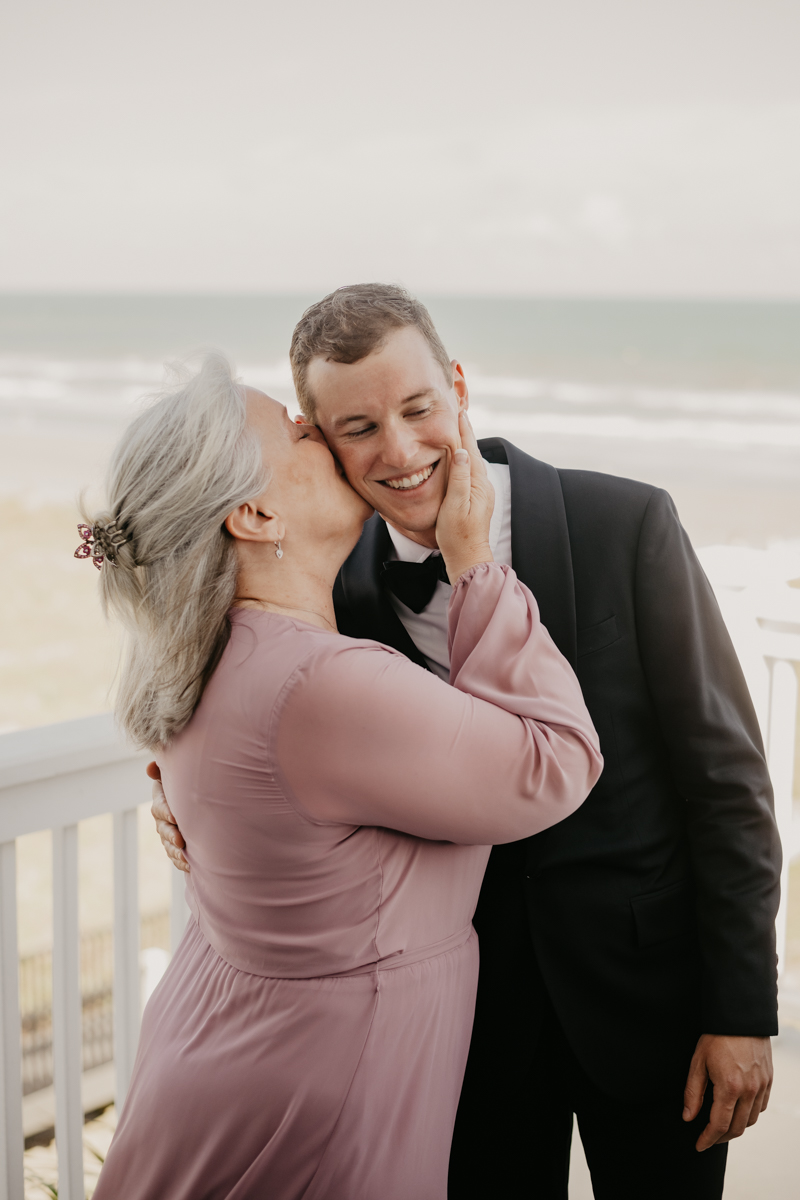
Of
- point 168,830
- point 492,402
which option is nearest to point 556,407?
point 492,402

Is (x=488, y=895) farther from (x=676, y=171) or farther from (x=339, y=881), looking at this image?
(x=676, y=171)

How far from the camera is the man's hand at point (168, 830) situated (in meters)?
1.73

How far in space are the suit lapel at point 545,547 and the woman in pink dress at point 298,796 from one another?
0.12 metres

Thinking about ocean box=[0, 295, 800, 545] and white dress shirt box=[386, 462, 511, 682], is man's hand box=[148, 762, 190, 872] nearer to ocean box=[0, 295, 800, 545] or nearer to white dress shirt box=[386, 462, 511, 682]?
white dress shirt box=[386, 462, 511, 682]

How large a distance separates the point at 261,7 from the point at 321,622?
38.8m

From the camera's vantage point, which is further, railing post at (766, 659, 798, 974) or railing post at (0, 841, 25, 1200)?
railing post at (766, 659, 798, 974)

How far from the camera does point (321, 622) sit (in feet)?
4.99

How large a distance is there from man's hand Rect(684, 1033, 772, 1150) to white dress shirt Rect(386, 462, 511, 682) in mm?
780

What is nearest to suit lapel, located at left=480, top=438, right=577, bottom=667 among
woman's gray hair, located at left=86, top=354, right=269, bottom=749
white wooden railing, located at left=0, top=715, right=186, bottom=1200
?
woman's gray hair, located at left=86, top=354, right=269, bottom=749

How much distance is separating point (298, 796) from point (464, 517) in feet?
1.71

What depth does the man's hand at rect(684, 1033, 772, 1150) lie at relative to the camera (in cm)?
161

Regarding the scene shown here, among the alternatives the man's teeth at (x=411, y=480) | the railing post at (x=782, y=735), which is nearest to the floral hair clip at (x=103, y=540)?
the man's teeth at (x=411, y=480)

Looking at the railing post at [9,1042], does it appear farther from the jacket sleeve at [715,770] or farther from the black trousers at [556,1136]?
the jacket sleeve at [715,770]

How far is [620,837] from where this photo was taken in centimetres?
165
